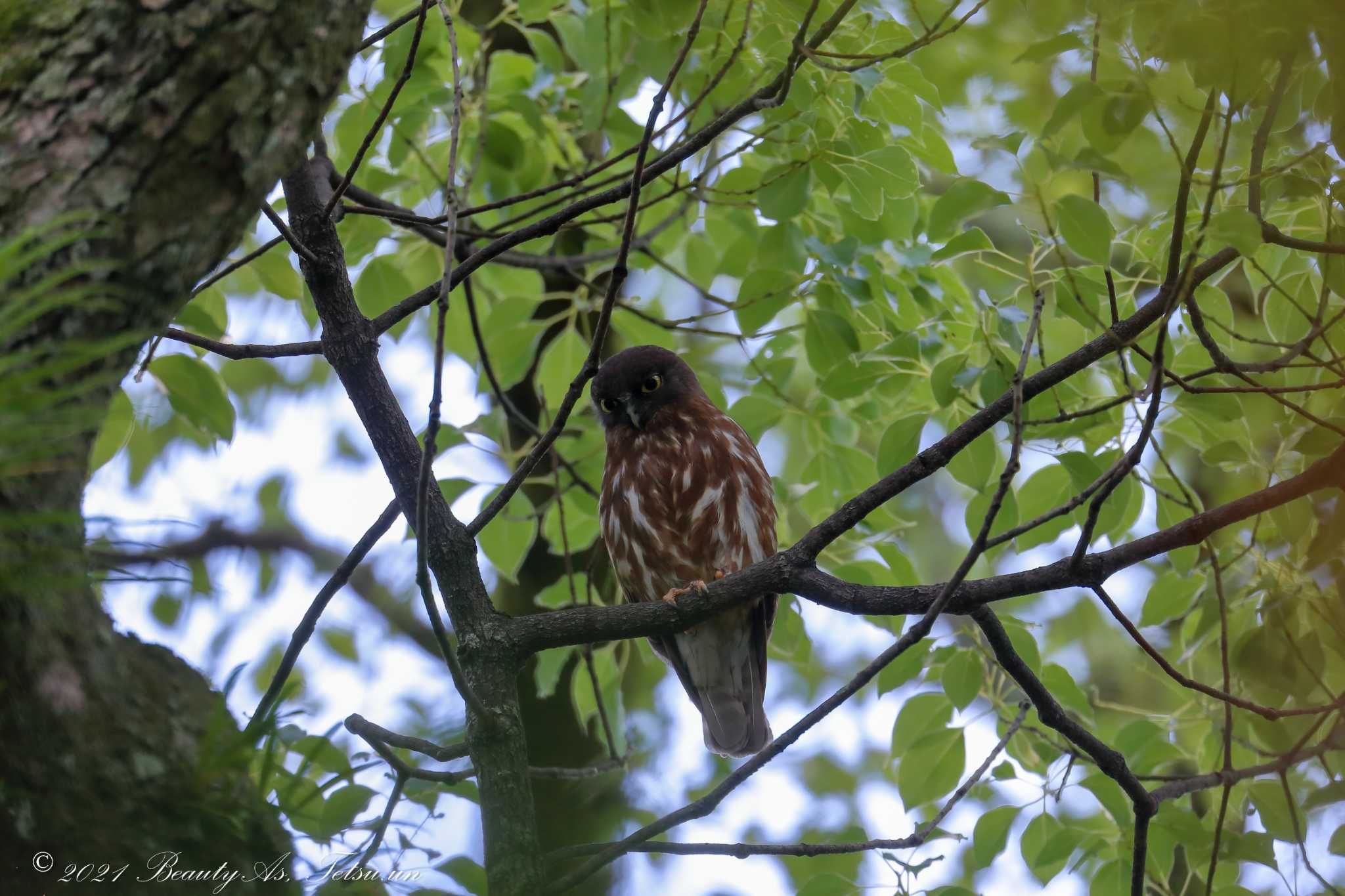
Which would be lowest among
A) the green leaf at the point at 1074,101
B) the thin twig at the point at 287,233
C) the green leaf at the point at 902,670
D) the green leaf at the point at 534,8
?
the green leaf at the point at 902,670

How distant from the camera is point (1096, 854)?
3918mm

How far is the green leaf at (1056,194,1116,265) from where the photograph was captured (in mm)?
2768

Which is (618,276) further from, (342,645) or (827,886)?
(342,645)

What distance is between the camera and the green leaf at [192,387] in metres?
3.48

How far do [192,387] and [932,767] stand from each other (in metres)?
2.94

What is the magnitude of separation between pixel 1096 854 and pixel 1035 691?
122 centimetres

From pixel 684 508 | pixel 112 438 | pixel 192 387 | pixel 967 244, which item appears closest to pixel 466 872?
pixel 192 387

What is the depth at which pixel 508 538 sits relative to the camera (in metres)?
4.41

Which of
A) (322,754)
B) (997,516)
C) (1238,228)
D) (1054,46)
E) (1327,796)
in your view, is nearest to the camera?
(322,754)

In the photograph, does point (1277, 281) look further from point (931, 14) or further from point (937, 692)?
point (937, 692)

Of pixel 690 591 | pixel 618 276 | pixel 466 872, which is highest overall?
pixel 618 276

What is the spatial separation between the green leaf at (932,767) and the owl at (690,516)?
1.31m

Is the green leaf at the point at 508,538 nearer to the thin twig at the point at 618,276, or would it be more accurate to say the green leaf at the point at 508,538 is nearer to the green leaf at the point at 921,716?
the thin twig at the point at 618,276

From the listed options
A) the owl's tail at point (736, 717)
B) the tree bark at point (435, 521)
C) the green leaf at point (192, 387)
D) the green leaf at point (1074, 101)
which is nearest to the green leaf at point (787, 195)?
the green leaf at point (1074, 101)
